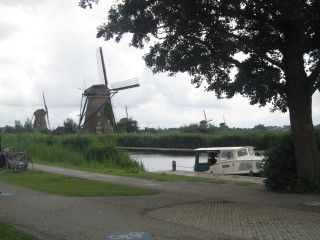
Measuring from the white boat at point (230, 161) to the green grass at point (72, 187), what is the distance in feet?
38.1

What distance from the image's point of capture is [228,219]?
10344mm

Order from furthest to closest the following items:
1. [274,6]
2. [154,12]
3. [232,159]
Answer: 1. [232,159]
2. [154,12]
3. [274,6]

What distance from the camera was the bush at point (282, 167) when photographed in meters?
15.7

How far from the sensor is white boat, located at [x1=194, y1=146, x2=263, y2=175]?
1131 inches

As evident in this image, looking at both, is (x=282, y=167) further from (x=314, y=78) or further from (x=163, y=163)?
(x=163, y=163)

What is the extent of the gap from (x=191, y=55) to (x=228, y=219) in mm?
6755

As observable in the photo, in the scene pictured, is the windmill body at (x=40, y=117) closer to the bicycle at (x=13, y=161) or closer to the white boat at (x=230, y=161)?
the white boat at (x=230, y=161)

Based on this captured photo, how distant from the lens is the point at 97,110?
72.0 meters

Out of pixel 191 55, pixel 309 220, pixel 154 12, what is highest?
pixel 154 12

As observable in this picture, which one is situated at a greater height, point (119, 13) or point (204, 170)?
point (119, 13)

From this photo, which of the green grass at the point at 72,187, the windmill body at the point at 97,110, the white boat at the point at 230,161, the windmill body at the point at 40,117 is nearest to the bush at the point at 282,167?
the green grass at the point at 72,187

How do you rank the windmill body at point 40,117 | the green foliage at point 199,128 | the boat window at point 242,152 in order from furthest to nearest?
the windmill body at point 40,117, the green foliage at point 199,128, the boat window at point 242,152

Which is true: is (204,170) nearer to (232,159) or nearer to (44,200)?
(232,159)

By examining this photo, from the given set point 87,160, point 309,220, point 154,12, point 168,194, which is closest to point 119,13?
point 154,12
